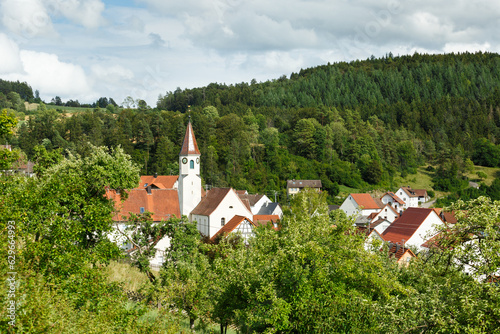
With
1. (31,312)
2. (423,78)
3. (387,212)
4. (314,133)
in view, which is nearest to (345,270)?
(31,312)

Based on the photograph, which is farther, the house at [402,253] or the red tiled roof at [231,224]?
the red tiled roof at [231,224]

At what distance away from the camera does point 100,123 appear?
95.7m

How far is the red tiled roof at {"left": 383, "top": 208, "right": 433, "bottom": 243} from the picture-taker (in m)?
45.3

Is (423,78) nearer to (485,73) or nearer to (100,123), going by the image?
(485,73)

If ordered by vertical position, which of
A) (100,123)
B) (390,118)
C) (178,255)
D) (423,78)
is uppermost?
(423,78)

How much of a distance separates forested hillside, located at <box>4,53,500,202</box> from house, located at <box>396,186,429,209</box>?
772 cm

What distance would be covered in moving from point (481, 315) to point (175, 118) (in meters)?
96.8

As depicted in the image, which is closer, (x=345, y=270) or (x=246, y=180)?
(x=345, y=270)

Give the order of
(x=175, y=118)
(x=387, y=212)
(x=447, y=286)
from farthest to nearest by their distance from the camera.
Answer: (x=175, y=118) < (x=387, y=212) < (x=447, y=286)

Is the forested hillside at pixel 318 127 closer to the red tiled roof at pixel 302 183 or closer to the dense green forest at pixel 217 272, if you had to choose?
the red tiled roof at pixel 302 183

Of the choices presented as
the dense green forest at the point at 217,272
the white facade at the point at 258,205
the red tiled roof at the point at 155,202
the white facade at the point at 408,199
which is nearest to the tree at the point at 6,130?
the dense green forest at the point at 217,272

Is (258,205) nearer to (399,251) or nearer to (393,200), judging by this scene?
(393,200)

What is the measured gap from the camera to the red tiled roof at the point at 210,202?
165 feet

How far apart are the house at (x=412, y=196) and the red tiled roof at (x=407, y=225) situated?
1936 inches
